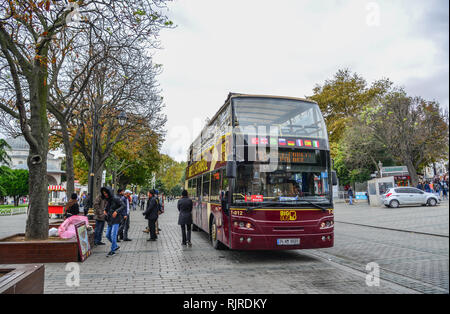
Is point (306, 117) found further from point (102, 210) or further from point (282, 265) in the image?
point (102, 210)

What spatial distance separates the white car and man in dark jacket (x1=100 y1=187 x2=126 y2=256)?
22.3 metres

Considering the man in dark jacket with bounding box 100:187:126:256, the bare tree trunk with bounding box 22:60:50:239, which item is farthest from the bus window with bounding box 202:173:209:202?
the bare tree trunk with bounding box 22:60:50:239

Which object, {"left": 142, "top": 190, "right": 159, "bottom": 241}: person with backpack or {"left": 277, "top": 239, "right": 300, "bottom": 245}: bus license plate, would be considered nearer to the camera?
{"left": 277, "top": 239, "right": 300, "bottom": 245}: bus license plate

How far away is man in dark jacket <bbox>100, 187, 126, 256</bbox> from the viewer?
363 inches

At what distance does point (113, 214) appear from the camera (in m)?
9.19

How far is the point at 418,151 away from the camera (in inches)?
1224

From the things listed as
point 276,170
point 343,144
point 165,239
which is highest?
point 343,144

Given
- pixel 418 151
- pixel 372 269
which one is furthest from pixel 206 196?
pixel 418 151

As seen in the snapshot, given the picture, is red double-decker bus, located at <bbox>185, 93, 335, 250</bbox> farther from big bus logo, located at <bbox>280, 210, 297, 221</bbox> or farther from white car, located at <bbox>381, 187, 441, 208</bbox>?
white car, located at <bbox>381, 187, 441, 208</bbox>

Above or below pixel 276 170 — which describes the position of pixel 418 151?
above

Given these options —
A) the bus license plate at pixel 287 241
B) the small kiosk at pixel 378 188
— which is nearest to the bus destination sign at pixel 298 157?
the bus license plate at pixel 287 241

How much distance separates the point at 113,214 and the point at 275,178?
4.50 m

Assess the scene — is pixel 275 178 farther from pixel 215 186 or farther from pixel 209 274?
pixel 209 274

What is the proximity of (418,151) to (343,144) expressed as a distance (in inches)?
297
